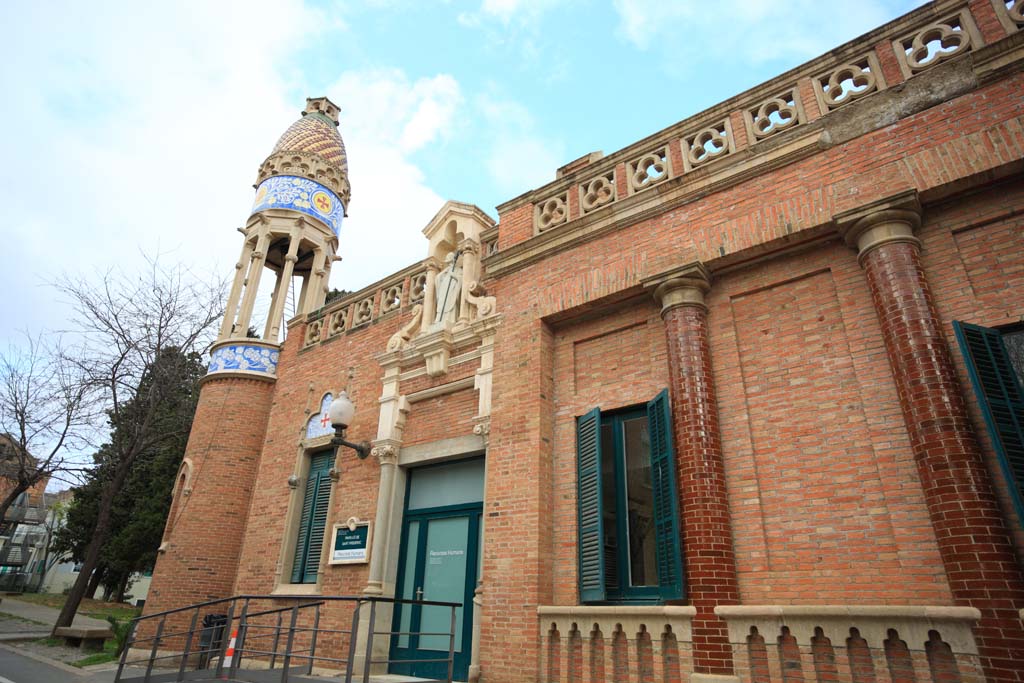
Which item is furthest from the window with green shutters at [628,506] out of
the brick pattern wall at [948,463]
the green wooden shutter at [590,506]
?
the brick pattern wall at [948,463]

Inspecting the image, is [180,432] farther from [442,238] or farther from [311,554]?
[442,238]

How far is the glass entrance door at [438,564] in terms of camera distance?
834cm

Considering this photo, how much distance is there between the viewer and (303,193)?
15.9 m

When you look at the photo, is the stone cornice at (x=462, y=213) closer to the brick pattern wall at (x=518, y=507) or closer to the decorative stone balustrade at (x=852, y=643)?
the brick pattern wall at (x=518, y=507)

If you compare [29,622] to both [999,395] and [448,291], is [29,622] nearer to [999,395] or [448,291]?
[448,291]

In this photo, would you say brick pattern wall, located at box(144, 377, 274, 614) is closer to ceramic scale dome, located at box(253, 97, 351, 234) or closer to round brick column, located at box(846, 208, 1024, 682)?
ceramic scale dome, located at box(253, 97, 351, 234)

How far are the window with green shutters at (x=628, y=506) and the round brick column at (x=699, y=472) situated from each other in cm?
18

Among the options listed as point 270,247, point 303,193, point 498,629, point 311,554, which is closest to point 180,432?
point 270,247

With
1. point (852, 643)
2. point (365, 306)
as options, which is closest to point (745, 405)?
point (852, 643)

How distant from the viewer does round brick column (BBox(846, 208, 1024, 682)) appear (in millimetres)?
4547

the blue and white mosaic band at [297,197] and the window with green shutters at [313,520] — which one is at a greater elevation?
the blue and white mosaic band at [297,197]

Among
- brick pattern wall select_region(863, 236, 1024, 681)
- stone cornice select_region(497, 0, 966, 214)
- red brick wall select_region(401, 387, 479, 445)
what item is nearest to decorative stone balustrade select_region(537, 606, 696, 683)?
brick pattern wall select_region(863, 236, 1024, 681)

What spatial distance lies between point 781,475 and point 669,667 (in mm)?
2173

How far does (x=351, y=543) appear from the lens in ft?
31.9
